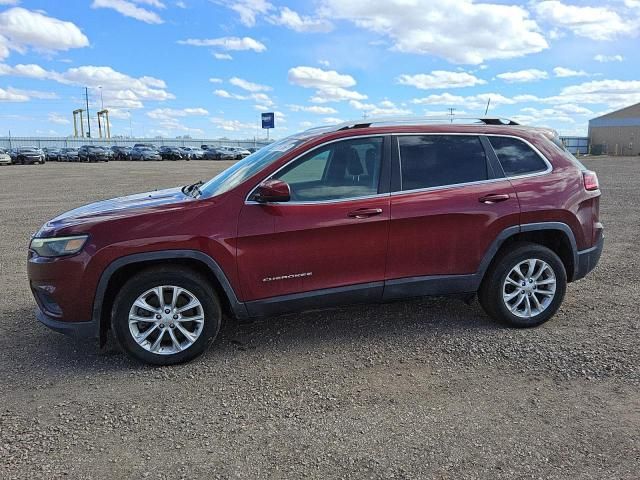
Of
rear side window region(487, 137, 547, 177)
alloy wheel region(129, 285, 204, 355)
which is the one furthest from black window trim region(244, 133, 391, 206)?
rear side window region(487, 137, 547, 177)

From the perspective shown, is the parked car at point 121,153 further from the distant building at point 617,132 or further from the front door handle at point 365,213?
the front door handle at point 365,213

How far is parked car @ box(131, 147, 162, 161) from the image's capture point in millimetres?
57562

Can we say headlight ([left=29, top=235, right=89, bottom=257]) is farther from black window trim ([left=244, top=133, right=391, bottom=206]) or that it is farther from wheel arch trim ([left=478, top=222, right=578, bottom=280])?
wheel arch trim ([left=478, top=222, right=578, bottom=280])

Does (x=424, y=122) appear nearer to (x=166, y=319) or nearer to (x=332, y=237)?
(x=332, y=237)

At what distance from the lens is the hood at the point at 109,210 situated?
3.84 m

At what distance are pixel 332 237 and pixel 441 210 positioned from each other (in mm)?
952

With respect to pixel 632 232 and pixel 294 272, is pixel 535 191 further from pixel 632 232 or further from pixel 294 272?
pixel 632 232

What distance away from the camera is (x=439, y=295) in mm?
4410

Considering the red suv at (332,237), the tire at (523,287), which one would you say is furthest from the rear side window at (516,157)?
the tire at (523,287)

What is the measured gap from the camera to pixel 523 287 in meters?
4.54

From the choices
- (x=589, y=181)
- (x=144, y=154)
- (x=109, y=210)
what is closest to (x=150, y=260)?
(x=109, y=210)

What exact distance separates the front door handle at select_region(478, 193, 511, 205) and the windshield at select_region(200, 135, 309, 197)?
158 centimetres

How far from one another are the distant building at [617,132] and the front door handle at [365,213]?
68.3 metres

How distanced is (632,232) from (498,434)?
7383 millimetres
